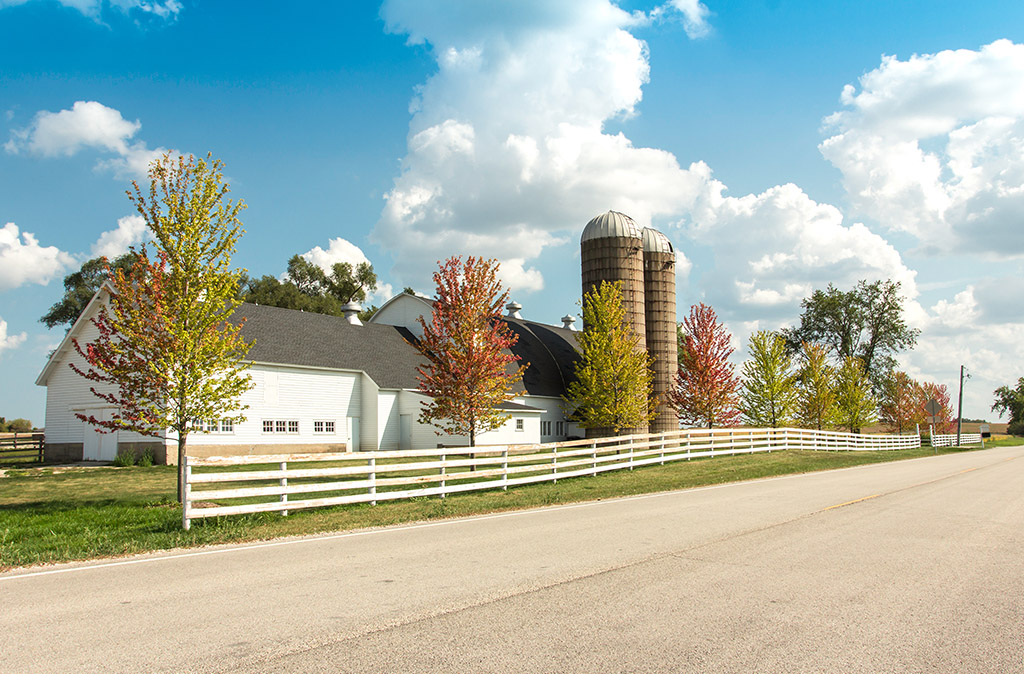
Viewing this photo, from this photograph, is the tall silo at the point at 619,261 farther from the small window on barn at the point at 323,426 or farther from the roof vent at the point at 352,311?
the small window on barn at the point at 323,426

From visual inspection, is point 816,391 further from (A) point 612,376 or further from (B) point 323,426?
(B) point 323,426

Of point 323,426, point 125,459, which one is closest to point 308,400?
point 323,426

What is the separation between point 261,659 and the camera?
4938mm

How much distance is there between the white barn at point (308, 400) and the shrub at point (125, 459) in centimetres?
39

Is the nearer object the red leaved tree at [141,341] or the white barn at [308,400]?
the red leaved tree at [141,341]

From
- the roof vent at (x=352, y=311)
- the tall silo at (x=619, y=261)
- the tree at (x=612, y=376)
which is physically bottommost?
the tree at (x=612, y=376)

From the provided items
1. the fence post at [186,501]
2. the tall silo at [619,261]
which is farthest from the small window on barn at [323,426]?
the fence post at [186,501]

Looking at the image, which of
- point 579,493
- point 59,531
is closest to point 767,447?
point 579,493

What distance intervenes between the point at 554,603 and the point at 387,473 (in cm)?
1672

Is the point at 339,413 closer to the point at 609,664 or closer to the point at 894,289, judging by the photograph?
the point at 609,664

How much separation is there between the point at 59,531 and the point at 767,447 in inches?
1189

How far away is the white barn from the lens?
29969mm

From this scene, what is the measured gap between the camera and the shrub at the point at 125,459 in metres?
26.9

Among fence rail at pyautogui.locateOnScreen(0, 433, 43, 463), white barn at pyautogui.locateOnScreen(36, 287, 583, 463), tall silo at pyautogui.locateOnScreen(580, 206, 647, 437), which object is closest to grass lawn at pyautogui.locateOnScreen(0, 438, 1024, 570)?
white barn at pyautogui.locateOnScreen(36, 287, 583, 463)
